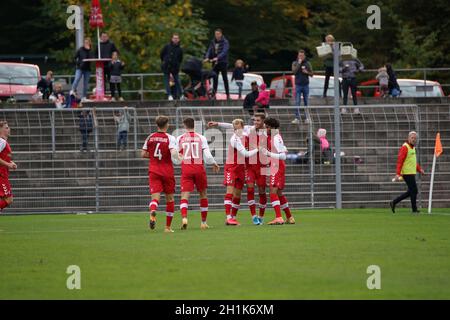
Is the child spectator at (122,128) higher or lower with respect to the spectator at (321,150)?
higher

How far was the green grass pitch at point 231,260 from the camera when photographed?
1260cm

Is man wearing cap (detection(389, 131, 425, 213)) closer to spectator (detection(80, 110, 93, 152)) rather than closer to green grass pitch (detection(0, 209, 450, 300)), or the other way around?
green grass pitch (detection(0, 209, 450, 300))

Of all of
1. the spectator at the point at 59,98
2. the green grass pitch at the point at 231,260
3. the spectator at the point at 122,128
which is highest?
the spectator at the point at 59,98

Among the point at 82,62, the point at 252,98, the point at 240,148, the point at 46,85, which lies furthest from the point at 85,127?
the point at 240,148

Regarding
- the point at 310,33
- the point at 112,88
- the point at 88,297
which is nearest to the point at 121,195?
the point at 112,88

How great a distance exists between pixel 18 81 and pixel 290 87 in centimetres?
962

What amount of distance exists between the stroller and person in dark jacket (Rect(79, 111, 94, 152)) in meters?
4.58

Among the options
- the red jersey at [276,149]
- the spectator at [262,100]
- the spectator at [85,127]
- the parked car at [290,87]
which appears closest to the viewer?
the red jersey at [276,149]

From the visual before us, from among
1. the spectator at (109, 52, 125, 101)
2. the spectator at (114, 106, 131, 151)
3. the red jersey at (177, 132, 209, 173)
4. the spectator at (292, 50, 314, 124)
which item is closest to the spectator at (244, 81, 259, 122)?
the spectator at (292, 50, 314, 124)

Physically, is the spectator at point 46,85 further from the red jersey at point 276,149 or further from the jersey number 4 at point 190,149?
the jersey number 4 at point 190,149

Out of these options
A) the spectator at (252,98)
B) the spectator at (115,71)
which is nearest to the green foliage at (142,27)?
the spectator at (115,71)

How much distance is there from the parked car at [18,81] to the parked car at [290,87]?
8387mm

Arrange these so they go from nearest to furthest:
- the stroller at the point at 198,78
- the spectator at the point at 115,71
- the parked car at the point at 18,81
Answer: the spectator at the point at 115,71 → the stroller at the point at 198,78 → the parked car at the point at 18,81

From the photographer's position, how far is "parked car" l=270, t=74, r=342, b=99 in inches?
1591
